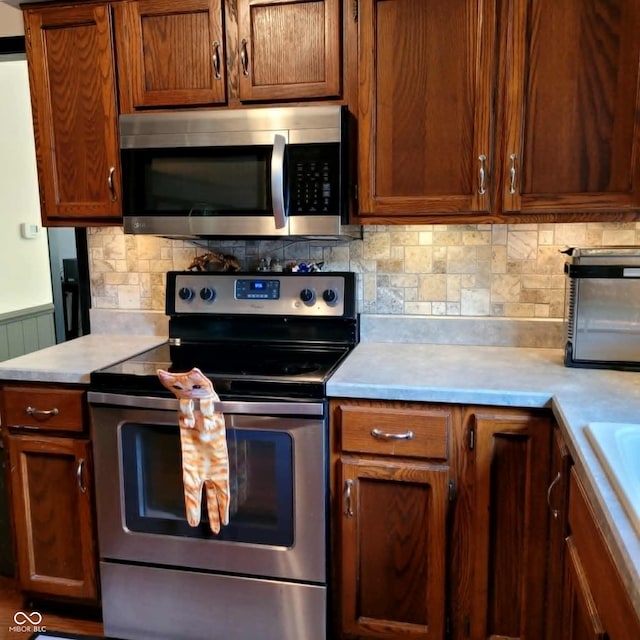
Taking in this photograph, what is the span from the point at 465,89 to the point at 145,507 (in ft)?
5.35

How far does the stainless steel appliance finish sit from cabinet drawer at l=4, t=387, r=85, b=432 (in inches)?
61.4

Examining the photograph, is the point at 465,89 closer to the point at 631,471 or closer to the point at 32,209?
the point at 631,471

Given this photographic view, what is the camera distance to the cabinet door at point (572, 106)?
5.66 ft

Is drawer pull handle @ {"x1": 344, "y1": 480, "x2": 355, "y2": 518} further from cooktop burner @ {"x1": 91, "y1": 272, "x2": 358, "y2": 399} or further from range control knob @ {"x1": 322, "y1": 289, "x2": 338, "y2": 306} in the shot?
range control knob @ {"x1": 322, "y1": 289, "x2": 338, "y2": 306}

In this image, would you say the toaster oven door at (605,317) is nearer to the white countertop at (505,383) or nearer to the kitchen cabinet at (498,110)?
the white countertop at (505,383)

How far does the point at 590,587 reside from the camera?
1123 mm

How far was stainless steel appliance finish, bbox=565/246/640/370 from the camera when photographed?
70.2 inches

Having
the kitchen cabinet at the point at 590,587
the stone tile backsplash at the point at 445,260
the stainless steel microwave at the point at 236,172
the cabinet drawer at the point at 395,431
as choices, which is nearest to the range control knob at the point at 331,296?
the stone tile backsplash at the point at 445,260

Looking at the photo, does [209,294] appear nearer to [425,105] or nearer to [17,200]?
[425,105]

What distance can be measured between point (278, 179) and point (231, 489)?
95cm

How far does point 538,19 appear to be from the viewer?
5.78 ft

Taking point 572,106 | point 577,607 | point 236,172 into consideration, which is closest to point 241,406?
point 236,172

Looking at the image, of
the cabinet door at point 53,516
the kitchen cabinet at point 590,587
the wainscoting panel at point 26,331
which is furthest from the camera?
the wainscoting panel at point 26,331

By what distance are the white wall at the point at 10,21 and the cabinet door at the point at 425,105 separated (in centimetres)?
149
